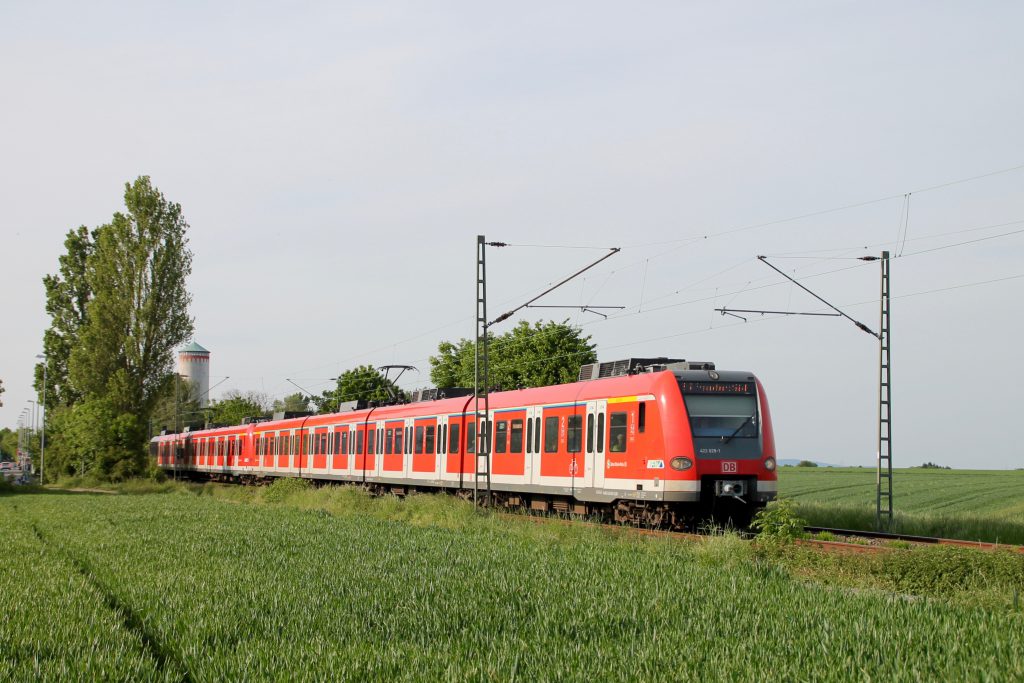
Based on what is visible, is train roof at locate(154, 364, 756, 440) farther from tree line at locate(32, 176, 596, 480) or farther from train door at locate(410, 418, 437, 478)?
tree line at locate(32, 176, 596, 480)

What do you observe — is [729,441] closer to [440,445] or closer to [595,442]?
[595,442]

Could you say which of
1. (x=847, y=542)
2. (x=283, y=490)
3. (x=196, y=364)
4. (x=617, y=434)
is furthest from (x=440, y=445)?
(x=196, y=364)

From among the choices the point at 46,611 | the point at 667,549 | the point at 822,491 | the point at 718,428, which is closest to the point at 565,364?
the point at 822,491

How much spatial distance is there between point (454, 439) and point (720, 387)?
1176 cm

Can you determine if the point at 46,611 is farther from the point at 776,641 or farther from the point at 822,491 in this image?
the point at 822,491

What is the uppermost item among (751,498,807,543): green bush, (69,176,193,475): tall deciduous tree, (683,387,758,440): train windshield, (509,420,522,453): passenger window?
(69,176,193,475): tall deciduous tree

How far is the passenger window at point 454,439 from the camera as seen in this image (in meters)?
31.2

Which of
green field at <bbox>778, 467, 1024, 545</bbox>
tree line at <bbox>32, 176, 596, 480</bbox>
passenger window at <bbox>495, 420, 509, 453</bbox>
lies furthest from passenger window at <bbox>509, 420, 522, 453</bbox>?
tree line at <bbox>32, 176, 596, 480</bbox>

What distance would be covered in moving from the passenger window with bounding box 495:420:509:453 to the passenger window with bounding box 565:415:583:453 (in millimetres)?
3726

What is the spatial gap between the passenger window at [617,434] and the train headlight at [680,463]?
5.40 ft

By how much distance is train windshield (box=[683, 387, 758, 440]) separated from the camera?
68.8ft

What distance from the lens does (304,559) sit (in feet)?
52.6

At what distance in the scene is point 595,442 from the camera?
23281 millimetres

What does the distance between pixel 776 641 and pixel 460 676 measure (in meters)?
2.61
